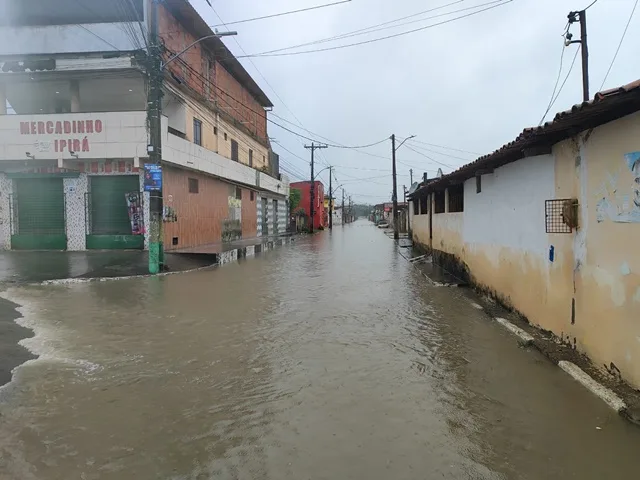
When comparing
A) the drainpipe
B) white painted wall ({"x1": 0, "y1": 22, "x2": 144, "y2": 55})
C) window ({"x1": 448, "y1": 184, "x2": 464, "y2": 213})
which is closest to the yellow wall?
window ({"x1": 448, "y1": 184, "x2": 464, "y2": 213})

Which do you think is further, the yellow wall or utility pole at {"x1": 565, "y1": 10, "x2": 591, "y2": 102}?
utility pole at {"x1": 565, "y1": 10, "x2": 591, "y2": 102}

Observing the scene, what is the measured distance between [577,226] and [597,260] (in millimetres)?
628

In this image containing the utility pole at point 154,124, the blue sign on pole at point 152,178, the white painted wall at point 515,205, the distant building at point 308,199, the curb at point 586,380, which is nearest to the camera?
the curb at point 586,380

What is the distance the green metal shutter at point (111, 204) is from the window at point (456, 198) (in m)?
11.7

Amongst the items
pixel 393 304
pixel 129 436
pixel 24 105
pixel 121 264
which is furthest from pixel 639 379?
pixel 24 105

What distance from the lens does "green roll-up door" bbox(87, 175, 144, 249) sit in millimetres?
17234

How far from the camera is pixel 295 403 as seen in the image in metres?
4.14

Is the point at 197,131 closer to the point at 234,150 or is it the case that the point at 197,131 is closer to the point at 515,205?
the point at 234,150

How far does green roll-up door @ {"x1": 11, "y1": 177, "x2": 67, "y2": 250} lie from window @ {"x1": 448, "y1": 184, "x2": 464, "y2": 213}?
14537mm

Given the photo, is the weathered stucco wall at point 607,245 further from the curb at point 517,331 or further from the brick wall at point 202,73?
the brick wall at point 202,73

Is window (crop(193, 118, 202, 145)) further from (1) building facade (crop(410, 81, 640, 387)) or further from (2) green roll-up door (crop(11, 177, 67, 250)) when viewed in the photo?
(1) building facade (crop(410, 81, 640, 387))

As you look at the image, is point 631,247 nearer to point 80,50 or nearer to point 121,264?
point 121,264

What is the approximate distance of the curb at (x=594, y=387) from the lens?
12.9 ft

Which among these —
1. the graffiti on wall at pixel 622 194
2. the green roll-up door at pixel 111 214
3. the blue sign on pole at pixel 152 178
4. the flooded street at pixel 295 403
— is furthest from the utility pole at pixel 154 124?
the graffiti on wall at pixel 622 194
